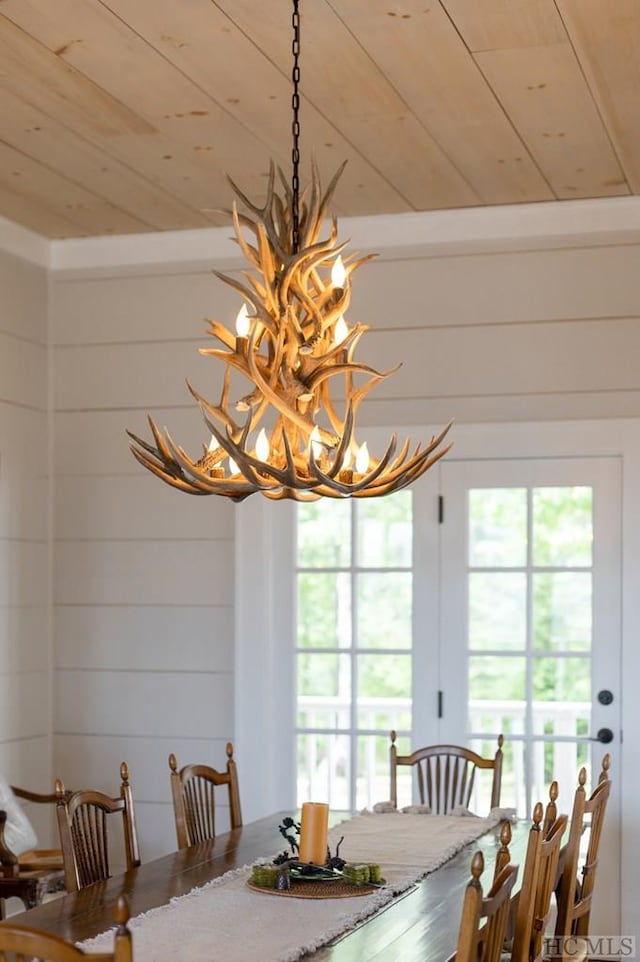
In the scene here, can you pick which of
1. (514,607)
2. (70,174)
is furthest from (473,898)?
(70,174)

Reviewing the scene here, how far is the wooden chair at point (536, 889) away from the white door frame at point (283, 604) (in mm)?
2034

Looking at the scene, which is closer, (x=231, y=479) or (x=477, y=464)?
(x=231, y=479)

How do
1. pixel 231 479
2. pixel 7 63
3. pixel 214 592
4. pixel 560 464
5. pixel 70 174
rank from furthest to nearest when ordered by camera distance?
pixel 214 592, pixel 560 464, pixel 70 174, pixel 7 63, pixel 231 479

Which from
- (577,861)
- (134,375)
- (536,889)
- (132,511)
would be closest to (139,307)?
(134,375)

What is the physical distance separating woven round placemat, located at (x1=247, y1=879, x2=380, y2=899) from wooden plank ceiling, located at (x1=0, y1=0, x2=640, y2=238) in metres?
1.73

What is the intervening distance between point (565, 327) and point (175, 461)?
235cm

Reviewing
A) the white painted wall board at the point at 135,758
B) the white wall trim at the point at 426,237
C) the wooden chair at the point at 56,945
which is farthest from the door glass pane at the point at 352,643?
the wooden chair at the point at 56,945

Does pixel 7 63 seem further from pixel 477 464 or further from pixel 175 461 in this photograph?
pixel 477 464

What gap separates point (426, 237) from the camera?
16.9 ft

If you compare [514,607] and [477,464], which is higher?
[477,464]

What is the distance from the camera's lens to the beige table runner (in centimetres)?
258

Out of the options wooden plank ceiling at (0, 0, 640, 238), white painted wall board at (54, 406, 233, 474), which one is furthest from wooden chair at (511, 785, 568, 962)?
white painted wall board at (54, 406, 233, 474)

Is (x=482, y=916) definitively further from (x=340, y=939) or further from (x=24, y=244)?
(x=24, y=244)

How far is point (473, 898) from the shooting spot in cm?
213
